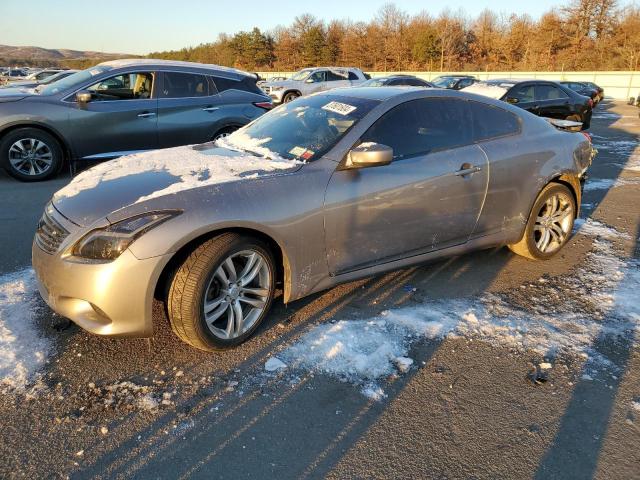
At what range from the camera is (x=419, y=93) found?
3.86 meters

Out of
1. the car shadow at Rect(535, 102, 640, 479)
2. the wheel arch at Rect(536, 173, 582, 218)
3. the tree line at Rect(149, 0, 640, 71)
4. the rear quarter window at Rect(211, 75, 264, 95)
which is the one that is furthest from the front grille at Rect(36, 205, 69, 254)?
the tree line at Rect(149, 0, 640, 71)

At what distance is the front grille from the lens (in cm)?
275

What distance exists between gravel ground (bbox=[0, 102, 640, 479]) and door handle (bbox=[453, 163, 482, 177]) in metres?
0.92

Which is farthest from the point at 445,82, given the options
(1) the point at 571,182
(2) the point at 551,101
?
(1) the point at 571,182

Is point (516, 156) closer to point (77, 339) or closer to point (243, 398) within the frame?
point (243, 398)

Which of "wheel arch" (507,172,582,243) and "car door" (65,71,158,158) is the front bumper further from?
"car door" (65,71,158,158)

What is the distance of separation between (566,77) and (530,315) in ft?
159

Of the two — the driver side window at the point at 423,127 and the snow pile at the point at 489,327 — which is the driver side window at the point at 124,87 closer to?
the driver side window at the point at 423,127

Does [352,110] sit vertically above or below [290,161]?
above

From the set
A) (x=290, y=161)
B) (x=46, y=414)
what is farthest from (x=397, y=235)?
(x=46, y=414)

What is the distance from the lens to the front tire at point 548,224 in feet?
→ 14.5

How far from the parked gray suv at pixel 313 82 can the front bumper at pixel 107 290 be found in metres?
18.6

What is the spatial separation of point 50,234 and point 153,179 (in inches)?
26.3

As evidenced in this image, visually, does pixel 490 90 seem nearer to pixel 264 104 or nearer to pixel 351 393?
pixel 264 104
